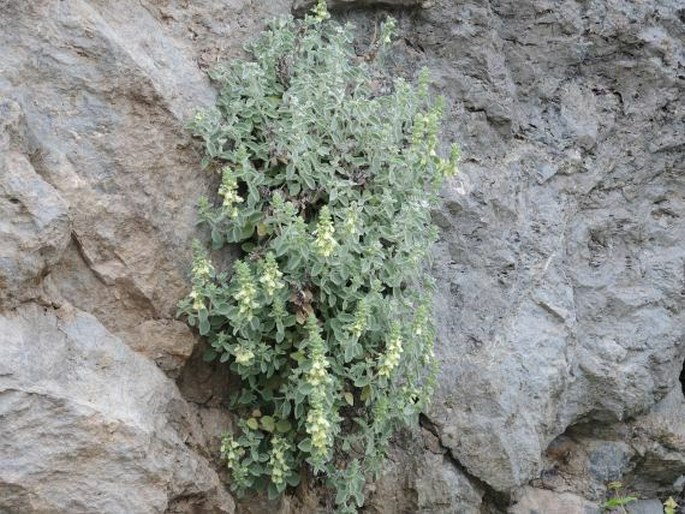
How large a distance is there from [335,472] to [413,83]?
6.64 ft

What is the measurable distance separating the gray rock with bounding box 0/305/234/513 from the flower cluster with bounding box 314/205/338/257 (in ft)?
2.80

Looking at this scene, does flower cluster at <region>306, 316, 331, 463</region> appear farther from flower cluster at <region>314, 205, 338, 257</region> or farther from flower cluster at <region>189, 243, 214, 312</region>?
flower cluster at <region>189, 243, 214, 312</region>

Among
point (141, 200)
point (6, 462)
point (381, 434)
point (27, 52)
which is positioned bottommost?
point (6, 462)

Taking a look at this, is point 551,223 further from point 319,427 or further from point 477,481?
point 319,427

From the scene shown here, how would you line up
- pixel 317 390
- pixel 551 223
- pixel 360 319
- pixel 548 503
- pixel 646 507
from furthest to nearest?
pixel 646 507
pixel 551 223
pixel 548 503
pixel 360 319
pixel 317 390

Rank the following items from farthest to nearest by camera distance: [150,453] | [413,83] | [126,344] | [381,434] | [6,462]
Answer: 1. [413,83]
2. [381,434]
3. [126,344]
4. [150,453]
5. [6,462]

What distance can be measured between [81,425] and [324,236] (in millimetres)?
1117

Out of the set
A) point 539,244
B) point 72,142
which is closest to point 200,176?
point 72,142

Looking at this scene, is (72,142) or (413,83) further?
(413,83)

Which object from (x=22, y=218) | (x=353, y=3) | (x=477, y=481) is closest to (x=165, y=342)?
(x=22, y=218)

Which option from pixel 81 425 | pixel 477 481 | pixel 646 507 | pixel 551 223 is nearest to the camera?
pixel 81 425

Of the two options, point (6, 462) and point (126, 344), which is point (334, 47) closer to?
point (126, 344)

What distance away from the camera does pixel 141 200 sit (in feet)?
11.9

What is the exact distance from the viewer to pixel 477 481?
13.9ft
